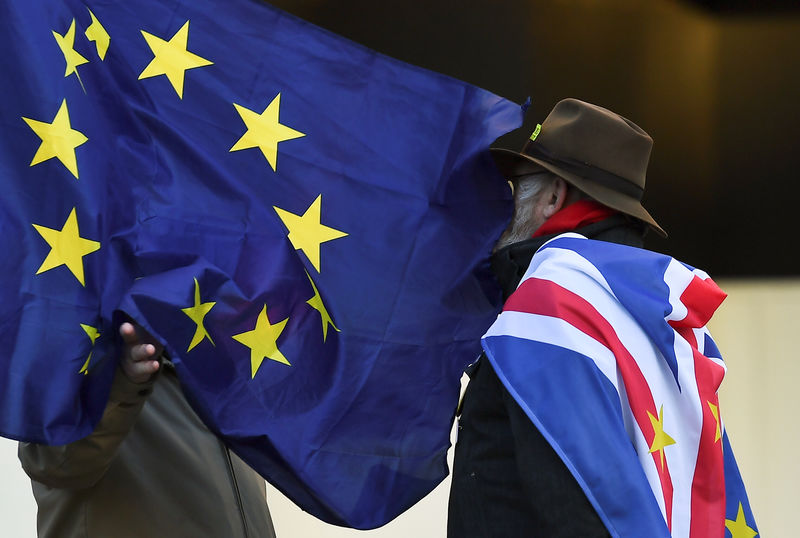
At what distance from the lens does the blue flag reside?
1.75 meters

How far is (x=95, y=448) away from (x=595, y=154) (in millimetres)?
1125

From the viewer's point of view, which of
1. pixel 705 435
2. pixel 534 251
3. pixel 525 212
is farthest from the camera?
pixel 525 212

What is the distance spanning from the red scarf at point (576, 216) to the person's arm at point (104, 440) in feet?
2.74

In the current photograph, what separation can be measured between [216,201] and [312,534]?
2076 millimetres

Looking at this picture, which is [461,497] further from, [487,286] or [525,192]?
[525,192]

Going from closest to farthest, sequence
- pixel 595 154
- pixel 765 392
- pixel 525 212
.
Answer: pixel 595 154
pixel 525 212
pixel 765 392

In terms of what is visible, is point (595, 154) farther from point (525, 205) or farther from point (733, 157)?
point (733, 157)

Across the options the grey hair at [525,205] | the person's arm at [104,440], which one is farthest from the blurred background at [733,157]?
the person's arm at [104,440]

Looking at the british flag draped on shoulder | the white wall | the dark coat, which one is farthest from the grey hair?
the white wall

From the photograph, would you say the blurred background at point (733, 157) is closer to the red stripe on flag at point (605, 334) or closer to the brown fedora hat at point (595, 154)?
the brown fedora hat at point (595, 154)

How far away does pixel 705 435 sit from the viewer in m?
1.94

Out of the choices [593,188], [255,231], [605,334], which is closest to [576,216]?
[593,188]

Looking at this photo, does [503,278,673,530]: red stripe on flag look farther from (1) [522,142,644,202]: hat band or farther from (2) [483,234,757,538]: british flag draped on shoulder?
(1) [522,142,644,202]: hat band

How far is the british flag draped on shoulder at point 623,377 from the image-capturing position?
1.69m
